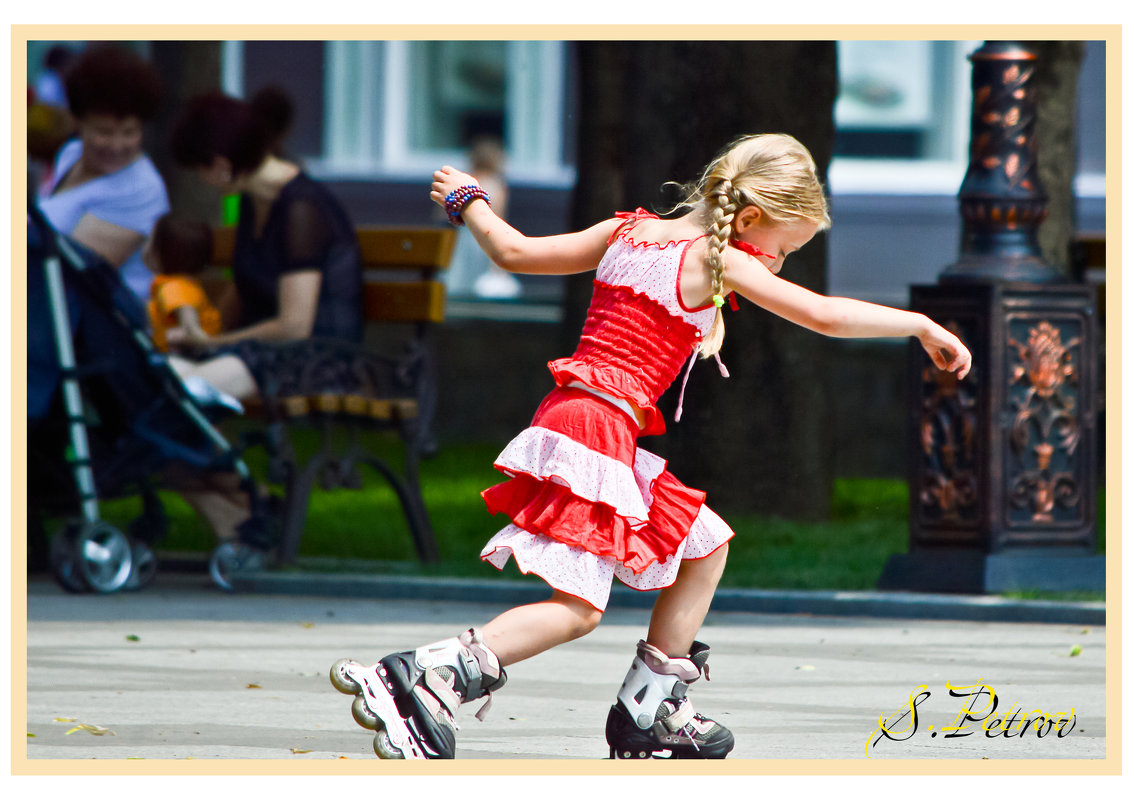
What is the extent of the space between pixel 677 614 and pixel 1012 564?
11.0 ft

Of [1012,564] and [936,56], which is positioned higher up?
[936,56]

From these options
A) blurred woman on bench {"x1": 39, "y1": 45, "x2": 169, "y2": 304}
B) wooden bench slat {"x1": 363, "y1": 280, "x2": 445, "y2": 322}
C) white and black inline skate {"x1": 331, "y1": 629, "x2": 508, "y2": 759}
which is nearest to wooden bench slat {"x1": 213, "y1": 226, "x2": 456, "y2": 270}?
wooden bench slat {"x1": 363, "y1": 280, "x2": 445, "y2": 322}

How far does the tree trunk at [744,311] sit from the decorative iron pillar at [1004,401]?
149 cm

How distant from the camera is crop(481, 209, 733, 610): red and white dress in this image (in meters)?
4.00

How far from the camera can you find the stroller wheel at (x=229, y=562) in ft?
25.0

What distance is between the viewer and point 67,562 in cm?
729

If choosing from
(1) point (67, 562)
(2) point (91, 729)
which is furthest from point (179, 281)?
(2) point (91, 729)

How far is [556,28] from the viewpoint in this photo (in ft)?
16.6

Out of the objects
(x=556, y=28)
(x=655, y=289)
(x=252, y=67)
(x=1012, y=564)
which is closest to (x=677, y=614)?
(x=655, y=289)

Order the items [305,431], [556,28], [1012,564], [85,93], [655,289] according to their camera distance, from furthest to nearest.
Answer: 1. [305,431]
2. [85,93]
3. [1012,564]
4. [556,28]
5. [655,289]

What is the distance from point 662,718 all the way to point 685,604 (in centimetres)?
25

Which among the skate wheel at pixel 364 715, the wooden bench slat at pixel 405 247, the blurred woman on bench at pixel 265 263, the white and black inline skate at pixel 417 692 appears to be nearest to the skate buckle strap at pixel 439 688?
the white and black inline skate at pixel 417 692

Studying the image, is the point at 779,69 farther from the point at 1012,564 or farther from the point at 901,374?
the point at 901,374

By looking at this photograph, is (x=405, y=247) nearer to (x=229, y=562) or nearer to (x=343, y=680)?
(x=229, y=562)
